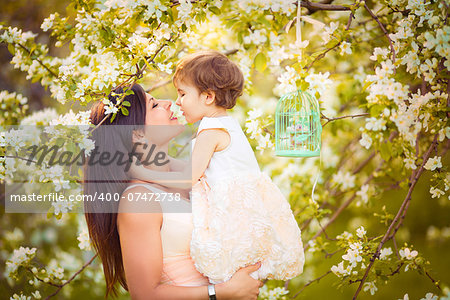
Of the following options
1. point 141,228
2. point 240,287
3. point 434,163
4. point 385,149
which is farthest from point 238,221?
point 434,163

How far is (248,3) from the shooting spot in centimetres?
178

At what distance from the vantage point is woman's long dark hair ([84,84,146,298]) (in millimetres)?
1859

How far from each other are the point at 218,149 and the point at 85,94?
0.60m

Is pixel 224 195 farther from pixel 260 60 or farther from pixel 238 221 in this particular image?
pixel 260 60

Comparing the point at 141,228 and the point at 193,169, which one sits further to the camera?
the point at 193,169

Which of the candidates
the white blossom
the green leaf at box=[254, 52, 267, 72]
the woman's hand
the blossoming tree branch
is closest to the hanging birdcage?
the blossoming tree branch

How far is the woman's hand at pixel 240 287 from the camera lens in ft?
5.74

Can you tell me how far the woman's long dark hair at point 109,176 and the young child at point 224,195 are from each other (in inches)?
4.6

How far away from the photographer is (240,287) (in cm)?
177

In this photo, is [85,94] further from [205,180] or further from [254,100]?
[254,100]

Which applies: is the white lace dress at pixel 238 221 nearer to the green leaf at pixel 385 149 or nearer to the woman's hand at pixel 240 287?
the woman's hand at pixel 240 287

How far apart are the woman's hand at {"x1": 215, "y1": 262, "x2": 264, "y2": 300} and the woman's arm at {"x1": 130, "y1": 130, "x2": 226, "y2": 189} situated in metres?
0.42

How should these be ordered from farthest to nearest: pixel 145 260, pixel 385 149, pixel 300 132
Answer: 1. pixel 300 132
2. pixel 385 149
3. pixel 145 260

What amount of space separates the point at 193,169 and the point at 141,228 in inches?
12.7
